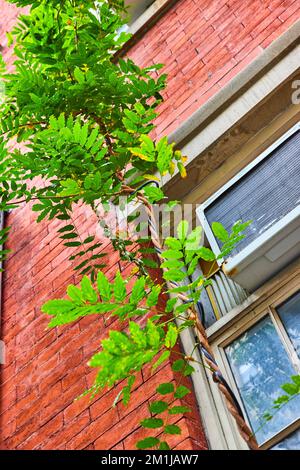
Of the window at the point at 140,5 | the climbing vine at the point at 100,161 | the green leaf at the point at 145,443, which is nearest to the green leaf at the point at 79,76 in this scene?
the climbing vine at the point at 100,161

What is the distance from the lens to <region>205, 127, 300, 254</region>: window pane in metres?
2.47

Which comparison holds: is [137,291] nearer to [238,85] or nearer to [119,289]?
[119,289]

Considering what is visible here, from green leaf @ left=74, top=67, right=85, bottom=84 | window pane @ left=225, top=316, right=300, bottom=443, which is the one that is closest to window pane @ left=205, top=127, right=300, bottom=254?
window pane @ left=225, top=316, right=300, bottom=443

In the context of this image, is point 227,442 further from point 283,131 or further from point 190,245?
point 283,131

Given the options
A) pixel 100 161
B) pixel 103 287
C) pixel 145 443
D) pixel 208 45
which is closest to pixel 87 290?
pixel 103 287

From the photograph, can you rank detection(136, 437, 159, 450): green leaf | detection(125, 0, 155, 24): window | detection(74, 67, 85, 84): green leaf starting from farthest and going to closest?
detection(125, 0, 155, 24): window < detection(74, 67, 85, 84): green leaf < detection(136, 437, 159, 450): green leaf

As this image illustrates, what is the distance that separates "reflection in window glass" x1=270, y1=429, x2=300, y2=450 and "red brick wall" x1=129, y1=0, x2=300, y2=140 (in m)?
1.91

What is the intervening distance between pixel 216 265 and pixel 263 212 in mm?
407

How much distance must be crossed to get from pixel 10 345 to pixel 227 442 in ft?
4.90

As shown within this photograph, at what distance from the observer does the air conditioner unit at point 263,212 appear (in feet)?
7.68

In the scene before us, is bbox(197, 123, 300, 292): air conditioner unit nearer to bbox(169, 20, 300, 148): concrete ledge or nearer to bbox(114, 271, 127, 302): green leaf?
bbox(169, 20, 300, 148): concrete ledge

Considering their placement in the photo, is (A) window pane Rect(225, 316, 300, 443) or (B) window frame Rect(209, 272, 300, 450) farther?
(B) window frame Rect(209, 272, 300, 450)

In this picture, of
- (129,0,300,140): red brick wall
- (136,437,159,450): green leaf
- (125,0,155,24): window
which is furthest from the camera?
(125,0,155,24): window
